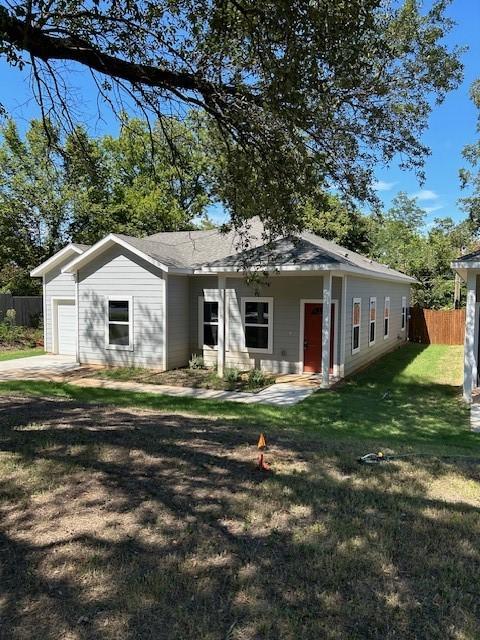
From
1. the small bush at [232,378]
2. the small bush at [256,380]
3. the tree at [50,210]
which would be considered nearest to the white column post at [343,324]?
the small bush at [256,380]

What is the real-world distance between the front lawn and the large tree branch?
4490 mm

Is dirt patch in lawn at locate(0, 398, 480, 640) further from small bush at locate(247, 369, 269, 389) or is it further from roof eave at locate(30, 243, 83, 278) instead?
roof eave at locate(30, 243, 83, 278)

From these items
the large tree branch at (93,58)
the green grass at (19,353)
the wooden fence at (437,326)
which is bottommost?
the green grass at (19,353)

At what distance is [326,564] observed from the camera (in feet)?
10.6

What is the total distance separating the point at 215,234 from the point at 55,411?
1139cm

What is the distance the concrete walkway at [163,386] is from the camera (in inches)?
433

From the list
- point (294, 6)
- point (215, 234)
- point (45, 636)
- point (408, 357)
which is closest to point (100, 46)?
point (294, 6)

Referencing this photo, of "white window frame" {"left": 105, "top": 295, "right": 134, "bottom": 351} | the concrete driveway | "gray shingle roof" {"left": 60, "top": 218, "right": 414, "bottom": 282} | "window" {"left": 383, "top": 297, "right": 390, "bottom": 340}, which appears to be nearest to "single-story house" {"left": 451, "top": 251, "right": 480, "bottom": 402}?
"gray shingle roof" {"left": 60, "top": 218, "right": 414, "bottom": 282}

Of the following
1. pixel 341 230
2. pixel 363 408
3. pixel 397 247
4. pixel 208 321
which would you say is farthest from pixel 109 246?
pixel 397 247

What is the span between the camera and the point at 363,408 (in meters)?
10.0

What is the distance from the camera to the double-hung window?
14938 millimetres

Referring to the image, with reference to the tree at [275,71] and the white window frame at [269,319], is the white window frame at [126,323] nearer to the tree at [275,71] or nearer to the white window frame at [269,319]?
the white window frame at [269,319]

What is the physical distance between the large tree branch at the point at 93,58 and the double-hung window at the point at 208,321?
29.3ft

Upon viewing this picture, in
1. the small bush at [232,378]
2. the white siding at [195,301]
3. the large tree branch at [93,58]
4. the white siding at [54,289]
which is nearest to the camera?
the large tree branch at [93,58]
